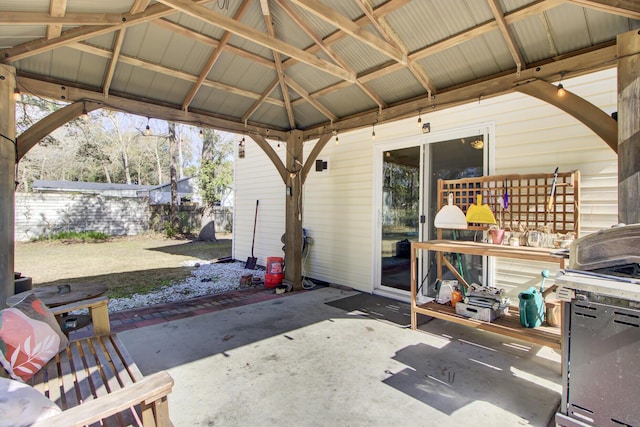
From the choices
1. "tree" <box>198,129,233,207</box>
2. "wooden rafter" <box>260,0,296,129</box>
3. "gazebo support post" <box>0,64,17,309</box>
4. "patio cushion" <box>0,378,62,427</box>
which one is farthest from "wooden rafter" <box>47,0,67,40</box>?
"tree" <box>198,129,233,207</box>

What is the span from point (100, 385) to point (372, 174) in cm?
436

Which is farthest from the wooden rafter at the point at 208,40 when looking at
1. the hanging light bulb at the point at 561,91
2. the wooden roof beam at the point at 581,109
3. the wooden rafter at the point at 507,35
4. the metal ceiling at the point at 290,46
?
the hanging light bulb at the point at 561,91

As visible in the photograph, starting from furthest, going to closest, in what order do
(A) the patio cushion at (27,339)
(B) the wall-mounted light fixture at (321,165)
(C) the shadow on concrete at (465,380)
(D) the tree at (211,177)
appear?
1. (D) the tree at (211,177)
2. (B) the wall-mounted light fixture at (321,165)
3. (C) the shadow on concrete at (465,380)
4. (A) the patio cushion at (27,339)

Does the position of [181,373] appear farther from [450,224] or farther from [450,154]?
[450,154]

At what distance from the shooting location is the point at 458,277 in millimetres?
4012

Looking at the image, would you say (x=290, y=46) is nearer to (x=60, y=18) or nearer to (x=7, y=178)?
(x=60, y=18)

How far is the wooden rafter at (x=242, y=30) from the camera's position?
2.57 m

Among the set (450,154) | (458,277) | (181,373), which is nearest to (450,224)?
(458,277)

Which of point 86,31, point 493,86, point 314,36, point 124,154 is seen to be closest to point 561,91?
point 493,86

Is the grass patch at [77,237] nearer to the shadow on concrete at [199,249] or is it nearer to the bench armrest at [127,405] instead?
the shadow on concrete at [199,249]

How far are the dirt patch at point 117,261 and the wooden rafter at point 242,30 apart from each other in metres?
4.41

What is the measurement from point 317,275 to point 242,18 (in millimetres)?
4409

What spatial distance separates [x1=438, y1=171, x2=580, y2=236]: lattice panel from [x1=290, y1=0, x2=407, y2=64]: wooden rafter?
1.67m

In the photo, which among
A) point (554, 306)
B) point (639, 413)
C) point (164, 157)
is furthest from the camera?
point (164, 157)
